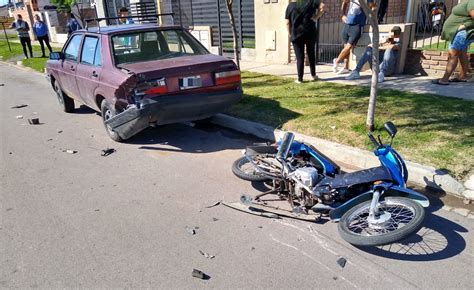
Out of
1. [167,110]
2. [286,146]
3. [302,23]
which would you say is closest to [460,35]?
[302,23]

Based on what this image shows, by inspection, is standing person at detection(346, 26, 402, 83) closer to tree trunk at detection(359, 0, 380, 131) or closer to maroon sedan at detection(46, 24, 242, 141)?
tree trunk at detection(359, 0, 380, 131)

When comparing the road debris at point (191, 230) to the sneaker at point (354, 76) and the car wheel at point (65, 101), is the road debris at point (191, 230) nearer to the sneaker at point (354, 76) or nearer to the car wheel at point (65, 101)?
→ the car wheel at point (65, 101)

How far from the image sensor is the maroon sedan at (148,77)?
516cm

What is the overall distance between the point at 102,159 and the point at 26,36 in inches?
599

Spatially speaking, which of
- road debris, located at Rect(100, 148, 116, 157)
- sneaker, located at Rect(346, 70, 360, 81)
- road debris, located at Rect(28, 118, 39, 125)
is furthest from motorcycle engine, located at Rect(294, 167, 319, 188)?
road debris, located at Rect(28, 118, 39, 125)

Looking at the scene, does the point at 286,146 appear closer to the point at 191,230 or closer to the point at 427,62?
the point at 191,230

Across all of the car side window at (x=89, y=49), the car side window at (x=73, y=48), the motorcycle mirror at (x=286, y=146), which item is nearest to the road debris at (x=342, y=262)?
the motorcycle mirror at (x=286, y=146)

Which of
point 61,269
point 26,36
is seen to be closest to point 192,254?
point 61,269

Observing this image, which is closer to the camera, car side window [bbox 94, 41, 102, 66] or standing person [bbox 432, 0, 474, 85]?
car side window [bbox 94, 41, 102, 66]

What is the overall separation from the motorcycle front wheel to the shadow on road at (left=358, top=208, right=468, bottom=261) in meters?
0.15

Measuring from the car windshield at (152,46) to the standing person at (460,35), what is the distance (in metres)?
4.32

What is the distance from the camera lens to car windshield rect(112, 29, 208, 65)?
5.80 metres

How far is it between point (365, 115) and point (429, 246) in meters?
2.93

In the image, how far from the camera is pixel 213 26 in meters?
→ 13.4
